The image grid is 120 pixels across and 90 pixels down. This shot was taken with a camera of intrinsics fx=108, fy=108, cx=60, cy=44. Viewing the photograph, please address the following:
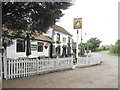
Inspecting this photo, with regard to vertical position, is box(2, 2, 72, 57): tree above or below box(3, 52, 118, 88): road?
above

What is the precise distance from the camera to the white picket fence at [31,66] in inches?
224

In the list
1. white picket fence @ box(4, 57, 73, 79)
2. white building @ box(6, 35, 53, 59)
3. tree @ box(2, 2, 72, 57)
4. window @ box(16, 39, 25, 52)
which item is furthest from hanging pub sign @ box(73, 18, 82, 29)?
window @ box(16, 39, 25, 52)

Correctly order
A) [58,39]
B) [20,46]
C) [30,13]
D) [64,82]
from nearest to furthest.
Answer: [64,82] → [30,13] → [20,46] → [58,39]

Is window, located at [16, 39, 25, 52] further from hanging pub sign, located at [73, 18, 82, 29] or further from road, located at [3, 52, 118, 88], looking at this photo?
road, located at [3, 52, 118, 88]

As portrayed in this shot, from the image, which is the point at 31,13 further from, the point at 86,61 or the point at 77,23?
the point at 86,61

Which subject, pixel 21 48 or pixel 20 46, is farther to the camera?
pixel 21 48

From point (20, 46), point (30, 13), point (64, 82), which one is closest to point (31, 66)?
point (64, 82)

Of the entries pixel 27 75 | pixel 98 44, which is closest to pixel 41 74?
pixel 27 75

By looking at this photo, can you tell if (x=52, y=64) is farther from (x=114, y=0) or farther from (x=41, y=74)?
(x=114, y=0)

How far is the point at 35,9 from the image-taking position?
5289mm

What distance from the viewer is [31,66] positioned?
20.9 ft

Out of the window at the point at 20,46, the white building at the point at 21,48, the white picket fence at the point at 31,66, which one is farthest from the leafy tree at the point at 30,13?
the window at the point at 20,46

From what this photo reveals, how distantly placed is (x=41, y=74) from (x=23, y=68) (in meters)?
1.22

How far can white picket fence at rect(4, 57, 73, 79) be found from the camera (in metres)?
5.68
